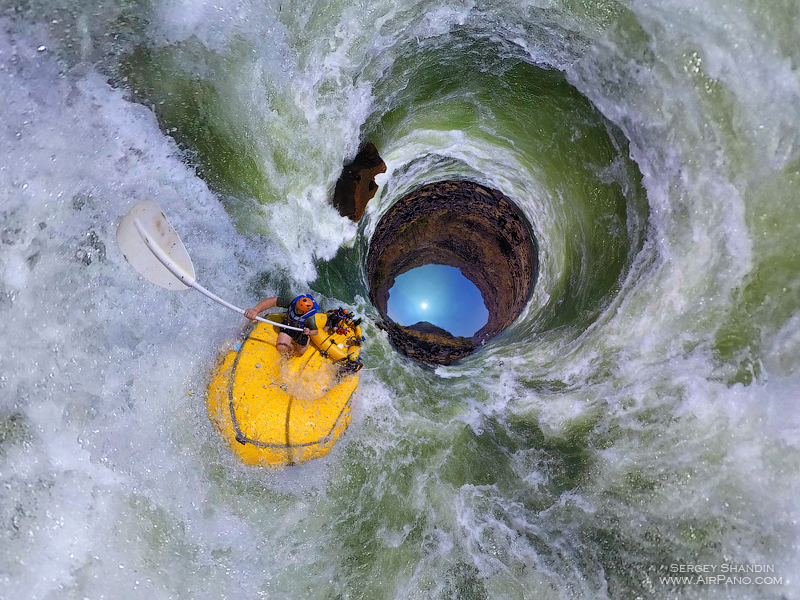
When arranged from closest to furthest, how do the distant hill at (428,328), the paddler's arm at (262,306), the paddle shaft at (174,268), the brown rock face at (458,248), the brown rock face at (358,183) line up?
the paddle shaft at (174,268)
the paddler's arm at (262,306)
the brown rock face at (358,183)
the brown rock face at (458,248)
the distant hill at (428,328)

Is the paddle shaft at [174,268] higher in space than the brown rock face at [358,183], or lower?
lower

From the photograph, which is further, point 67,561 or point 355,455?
point 355,455

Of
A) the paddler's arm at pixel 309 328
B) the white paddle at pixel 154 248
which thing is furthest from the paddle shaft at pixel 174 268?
the paddler's arm at pixel 309 328

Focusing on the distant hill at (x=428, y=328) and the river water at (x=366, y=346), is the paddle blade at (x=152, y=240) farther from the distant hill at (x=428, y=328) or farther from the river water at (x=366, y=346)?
the distant hill at (x=428, y=328)

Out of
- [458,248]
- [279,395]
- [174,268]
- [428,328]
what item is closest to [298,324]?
[279,395]

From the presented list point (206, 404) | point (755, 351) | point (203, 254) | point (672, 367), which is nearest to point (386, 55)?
point (203, 254)

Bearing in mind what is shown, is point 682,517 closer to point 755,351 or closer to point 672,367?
point 672,367
